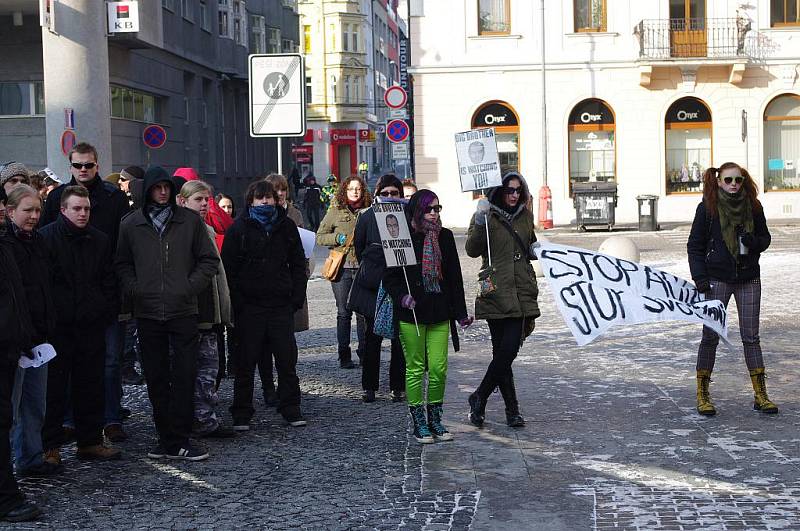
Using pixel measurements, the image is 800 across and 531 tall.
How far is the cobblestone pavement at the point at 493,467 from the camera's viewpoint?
675cm

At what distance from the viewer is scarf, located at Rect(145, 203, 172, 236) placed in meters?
8.31

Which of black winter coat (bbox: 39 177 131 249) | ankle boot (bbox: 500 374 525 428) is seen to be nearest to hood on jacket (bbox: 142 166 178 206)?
black winter coat (bbox: 39 177 131 249)

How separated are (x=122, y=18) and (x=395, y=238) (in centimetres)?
2022

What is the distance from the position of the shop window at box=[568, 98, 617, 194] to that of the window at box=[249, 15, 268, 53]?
15579 mm

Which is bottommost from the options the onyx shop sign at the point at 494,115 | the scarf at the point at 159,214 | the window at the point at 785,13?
the scarf at the point at 159,214

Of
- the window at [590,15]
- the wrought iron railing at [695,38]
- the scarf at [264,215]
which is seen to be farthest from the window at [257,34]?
the scarf at [264,215]

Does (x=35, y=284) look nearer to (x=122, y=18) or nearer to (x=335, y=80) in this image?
(x=122, y=18)

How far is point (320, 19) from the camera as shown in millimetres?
89500

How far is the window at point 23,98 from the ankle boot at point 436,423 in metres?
22.0

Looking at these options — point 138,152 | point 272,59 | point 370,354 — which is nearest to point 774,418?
point 370,354

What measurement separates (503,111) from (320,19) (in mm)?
54329

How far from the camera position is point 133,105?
32.0 metres

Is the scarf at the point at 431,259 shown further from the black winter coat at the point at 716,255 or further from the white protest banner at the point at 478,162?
the black winter coat at the point at 716,255

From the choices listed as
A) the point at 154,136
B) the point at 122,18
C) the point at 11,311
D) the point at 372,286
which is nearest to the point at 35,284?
the point at 11,311
